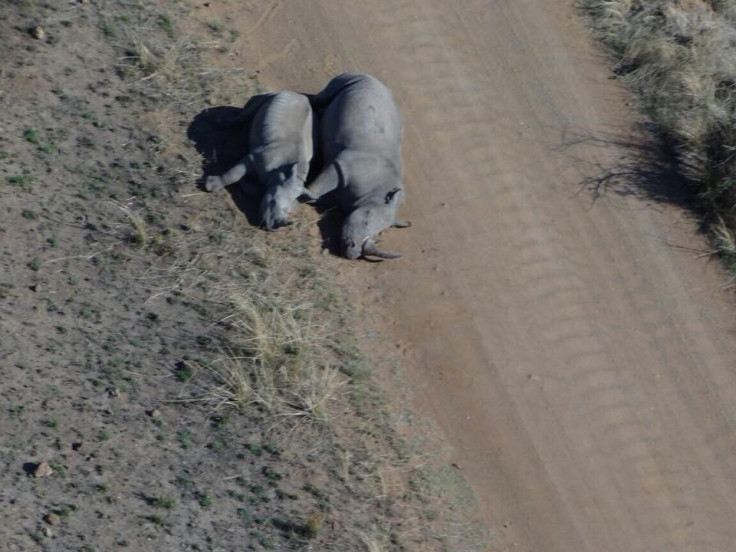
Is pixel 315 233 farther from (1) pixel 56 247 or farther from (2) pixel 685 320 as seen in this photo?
(2) pixel 685 320

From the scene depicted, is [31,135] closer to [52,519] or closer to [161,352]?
[161,352]

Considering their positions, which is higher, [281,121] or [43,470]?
[281,121]

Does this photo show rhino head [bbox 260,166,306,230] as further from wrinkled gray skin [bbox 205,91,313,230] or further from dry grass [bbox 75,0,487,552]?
dry grass [bbox 75,0,487,552]

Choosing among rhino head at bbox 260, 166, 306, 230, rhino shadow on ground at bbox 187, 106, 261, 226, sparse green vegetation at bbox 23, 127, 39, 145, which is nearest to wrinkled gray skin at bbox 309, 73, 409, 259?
rhino head at bbox 260, 166, 306, 230

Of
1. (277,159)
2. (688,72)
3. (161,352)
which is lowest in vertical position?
(161,352)

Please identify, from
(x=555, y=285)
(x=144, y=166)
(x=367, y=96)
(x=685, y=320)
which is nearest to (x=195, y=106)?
(x=144, y=166)

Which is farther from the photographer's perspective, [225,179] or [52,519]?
[225,179]

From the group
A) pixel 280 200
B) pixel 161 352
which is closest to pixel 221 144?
pixel 280 200
